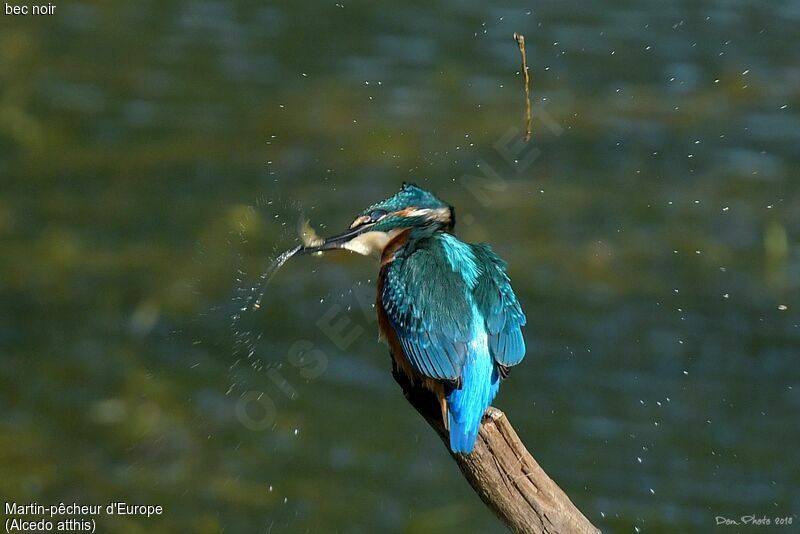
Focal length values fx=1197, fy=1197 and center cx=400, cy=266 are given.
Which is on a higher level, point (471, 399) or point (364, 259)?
point (471, 399)

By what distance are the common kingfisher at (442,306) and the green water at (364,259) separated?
164 cm

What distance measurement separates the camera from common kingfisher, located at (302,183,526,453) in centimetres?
207

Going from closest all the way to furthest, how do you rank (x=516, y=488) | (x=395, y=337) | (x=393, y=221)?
(x=516, y=488)
(x=395, y=337)
(x=393, y=221)

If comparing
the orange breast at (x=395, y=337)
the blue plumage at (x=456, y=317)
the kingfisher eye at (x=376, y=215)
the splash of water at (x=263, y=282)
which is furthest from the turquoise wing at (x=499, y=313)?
the splash of water at (x=263, y=282)

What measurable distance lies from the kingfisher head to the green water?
162 centimetres

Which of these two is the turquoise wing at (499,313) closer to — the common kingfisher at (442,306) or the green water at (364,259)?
the common kingfisher at (442,306)

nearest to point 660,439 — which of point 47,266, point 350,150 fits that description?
point 350,150

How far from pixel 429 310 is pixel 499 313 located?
0.13 meters

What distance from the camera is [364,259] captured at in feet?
13.6

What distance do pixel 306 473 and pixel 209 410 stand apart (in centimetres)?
40

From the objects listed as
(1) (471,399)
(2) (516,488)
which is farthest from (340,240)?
(2) (516,488)

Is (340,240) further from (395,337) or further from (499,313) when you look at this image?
(499,313)

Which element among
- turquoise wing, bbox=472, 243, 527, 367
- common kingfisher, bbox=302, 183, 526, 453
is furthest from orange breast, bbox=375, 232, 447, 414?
turquoise wing, bbox=472, 243, 527, 367

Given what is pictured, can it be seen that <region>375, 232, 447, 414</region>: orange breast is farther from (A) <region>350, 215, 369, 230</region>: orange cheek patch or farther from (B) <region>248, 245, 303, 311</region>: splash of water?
(B) <region>248, 245, 303, 311</region>: splash of water
